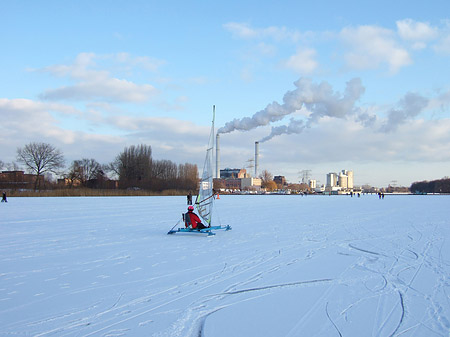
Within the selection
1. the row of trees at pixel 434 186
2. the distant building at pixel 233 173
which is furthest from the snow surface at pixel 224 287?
the distant building at pixel 233 173

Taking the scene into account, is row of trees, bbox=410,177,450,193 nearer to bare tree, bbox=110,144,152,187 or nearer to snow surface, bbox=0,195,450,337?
bare tree, bbox=110,144,152,187

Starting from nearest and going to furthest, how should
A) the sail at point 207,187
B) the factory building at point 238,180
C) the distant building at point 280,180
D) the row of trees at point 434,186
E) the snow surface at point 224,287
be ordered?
1. the snow surface at point 224,287
2. the sail at point 207,187
3. the row of trees at point 434,186
4. the factory building at point 238,180
5. the distant building at point 280,180

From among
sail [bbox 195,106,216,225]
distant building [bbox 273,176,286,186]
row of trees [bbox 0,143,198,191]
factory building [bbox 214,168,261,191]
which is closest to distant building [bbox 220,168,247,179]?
factory building [bbox 214,168,261,191]

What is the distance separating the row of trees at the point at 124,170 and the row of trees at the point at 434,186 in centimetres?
8844

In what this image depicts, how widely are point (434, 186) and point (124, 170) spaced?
113 metres

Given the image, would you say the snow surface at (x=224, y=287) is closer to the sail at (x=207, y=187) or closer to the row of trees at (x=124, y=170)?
the sail at (x=207, y=187)

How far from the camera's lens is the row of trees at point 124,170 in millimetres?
62594

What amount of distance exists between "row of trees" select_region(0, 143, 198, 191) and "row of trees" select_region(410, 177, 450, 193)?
88441 millimetres

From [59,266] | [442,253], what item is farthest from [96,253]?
[442,253]

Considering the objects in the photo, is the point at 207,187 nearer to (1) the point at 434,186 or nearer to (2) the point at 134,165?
(2) the point at 134,165

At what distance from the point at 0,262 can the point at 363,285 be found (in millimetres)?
6578

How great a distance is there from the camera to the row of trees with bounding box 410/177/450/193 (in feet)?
420

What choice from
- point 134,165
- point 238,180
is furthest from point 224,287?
point 238,180

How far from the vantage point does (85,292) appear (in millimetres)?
5289
